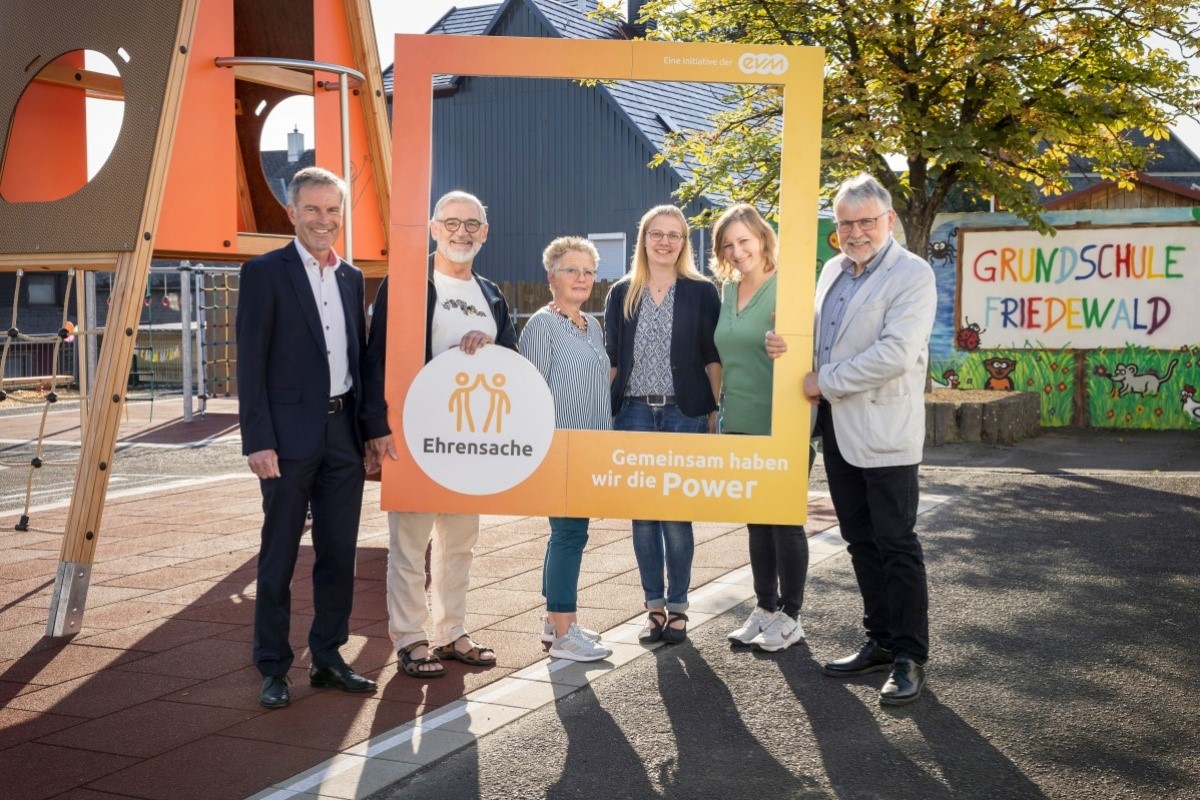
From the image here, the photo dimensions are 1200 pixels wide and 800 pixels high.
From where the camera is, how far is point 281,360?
5219 mm

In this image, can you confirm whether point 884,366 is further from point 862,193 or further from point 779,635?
point 779,635

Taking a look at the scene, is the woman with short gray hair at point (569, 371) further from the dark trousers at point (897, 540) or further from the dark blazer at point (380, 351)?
the dark trousers at point (897, 540)

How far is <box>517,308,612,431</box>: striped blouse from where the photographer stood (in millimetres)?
5508

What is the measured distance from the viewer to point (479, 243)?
5.55 m

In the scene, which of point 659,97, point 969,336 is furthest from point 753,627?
point 969,336

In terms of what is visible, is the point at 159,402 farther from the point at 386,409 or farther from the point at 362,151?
the point at 386,409

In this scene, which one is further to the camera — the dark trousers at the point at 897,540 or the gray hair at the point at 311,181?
the dark trousers at the point at 897,540

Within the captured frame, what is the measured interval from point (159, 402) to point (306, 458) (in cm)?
1913

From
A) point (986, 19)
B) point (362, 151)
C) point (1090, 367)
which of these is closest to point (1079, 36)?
point (986, 19)

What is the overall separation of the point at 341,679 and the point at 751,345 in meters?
2.21

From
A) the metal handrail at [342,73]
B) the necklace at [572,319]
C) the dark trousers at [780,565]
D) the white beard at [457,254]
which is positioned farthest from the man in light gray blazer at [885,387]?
the metal handrail at [342,73]

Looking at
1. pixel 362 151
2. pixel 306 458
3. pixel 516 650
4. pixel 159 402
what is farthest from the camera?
pixel 159 402

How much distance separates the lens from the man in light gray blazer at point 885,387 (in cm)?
540

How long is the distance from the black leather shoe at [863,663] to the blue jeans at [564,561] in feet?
3.87
